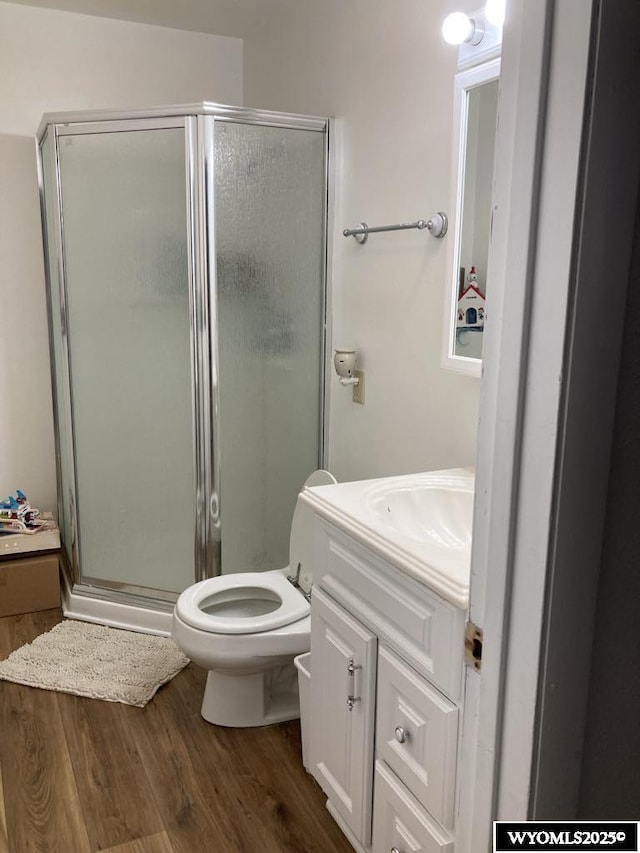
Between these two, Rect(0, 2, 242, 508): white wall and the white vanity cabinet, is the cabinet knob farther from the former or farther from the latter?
Rect(0, 2, 242, 508): white wall

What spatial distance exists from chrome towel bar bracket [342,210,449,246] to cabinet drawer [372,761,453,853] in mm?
1421

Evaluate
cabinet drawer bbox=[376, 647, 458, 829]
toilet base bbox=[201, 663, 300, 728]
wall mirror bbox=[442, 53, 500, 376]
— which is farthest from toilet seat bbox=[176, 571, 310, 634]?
wall mirror bbox=[442, 53, 500, 376]

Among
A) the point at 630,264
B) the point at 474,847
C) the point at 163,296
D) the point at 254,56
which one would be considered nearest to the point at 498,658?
the point at 474,847

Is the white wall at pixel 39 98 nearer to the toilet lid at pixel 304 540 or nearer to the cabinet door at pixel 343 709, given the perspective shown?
the toilet lid at pixel 304 540

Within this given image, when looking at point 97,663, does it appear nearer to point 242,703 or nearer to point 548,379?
point 242,703

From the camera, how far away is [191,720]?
234 cm

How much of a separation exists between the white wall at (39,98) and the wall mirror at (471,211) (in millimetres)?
1798

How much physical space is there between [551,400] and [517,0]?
39 cm

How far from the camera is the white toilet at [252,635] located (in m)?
2.15

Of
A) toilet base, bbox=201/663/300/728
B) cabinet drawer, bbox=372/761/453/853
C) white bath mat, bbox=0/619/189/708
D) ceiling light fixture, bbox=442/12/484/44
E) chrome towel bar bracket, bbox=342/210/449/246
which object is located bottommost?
white bath mat, bbox=0/619/189/708

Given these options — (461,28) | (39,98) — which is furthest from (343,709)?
(39,98)

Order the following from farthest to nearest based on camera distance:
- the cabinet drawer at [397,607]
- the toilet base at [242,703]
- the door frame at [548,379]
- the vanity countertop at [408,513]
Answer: the toilet base at [242,703] < the vanity countertop at [408,513] < the cabinet drawer at [397,607] < the door frame at [548,379]

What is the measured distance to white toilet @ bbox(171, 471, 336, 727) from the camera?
7.07 ft

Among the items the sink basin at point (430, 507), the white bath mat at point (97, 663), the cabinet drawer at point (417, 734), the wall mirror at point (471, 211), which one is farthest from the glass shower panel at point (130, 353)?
the cabinet drawer at point (417, 734)
